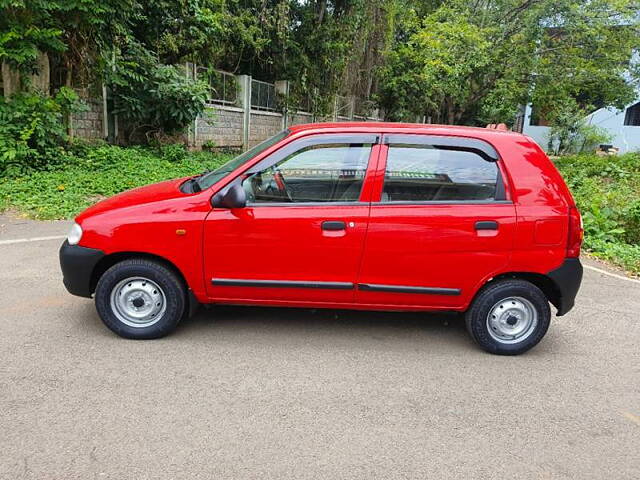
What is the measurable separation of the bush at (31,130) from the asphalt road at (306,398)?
5.77 m

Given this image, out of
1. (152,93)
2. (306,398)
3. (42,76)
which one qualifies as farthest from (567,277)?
(152,93)

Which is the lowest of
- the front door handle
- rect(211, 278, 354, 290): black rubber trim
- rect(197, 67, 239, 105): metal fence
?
rect(211, 278, 354, 290): black rubber trim

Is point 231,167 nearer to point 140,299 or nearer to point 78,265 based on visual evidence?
point 140,299

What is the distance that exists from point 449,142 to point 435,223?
65cm

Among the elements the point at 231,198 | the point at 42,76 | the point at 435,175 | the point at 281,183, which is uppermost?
the point at 42,76

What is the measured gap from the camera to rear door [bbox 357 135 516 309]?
12.5 ft

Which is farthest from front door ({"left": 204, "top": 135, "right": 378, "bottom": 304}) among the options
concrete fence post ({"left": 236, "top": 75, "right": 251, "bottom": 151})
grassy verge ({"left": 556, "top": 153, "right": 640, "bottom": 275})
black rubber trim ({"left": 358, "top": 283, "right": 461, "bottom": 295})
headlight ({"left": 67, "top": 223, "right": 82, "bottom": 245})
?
concrete fence post ({"left": 236, "top": 75, "right": 251, "bottom": 151})

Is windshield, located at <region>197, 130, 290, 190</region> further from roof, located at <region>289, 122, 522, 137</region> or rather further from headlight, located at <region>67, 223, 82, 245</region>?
headlight, located at <region>67, 223, 82, 245</region>

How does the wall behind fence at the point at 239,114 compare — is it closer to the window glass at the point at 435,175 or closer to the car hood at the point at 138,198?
the car hood at the point at 138,198

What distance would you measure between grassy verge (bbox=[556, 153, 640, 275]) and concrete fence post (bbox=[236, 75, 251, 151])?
1108 centimetres

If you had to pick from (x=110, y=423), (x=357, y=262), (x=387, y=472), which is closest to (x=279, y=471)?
(x=387, y=472)

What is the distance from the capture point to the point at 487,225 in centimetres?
379

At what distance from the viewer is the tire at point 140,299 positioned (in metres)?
3.89

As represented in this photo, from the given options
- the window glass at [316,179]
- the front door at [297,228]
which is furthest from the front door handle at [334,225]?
the window glass at [316,179]
